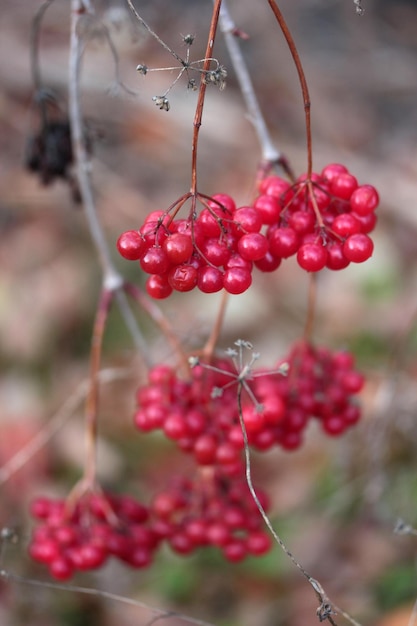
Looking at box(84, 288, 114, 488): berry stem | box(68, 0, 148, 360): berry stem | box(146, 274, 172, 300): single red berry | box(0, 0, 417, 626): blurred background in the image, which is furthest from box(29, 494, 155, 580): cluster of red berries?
box(146, 274, 172, 300): single red berry

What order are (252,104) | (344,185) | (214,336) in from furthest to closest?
1. (252,104)
2. (214,336)
3. (344,185)

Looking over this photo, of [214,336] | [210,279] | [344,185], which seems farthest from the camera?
[214,336]

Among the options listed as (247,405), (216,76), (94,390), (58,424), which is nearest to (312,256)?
(216,76)

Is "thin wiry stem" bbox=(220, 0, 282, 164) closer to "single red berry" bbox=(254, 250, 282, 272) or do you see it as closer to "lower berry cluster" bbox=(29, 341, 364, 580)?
"single red berry" bbox=(254, 250, 282, 272)

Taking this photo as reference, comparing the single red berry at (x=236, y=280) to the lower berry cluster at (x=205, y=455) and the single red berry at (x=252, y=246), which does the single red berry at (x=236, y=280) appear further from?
the lower berry cluster at (x=205, y=455)

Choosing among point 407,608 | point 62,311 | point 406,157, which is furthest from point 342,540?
point 406,157

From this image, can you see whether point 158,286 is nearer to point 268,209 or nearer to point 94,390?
point 268,209
